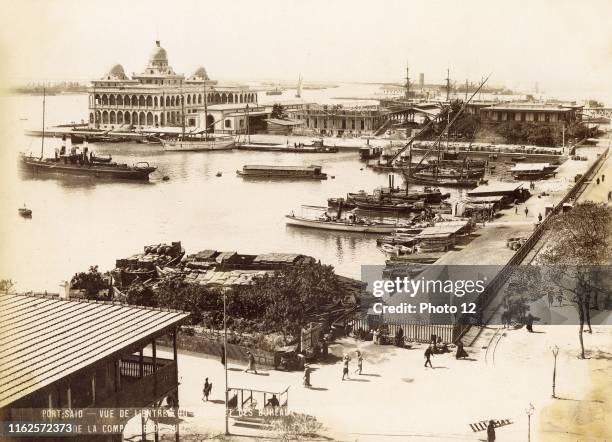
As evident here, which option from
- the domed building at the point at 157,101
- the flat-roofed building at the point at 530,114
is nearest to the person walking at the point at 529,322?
the domed building at the point at 157,101

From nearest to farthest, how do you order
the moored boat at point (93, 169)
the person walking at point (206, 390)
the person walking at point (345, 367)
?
the person walking at point (206, 390) → the person walking at point (345, 367) → the moored boat at point (93, 169)

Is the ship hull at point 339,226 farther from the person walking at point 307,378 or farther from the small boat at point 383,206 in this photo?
the person walking at point 307,378

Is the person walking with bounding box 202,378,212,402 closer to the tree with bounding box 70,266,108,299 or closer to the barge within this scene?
the tree with bounding box 70,266,108,299

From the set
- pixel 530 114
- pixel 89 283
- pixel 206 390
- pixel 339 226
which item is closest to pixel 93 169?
pixel 339 226

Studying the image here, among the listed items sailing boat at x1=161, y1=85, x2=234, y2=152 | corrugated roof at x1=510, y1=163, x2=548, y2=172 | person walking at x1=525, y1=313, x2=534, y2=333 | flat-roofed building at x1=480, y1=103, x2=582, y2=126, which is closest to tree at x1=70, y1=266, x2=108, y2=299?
person walking at x1=525, y1=313, x2=534, y2=333

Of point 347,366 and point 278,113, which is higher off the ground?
point 278,113

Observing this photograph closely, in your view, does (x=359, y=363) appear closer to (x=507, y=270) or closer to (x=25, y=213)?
(x=507, y=270)
